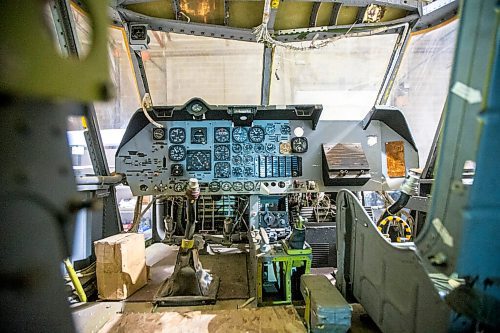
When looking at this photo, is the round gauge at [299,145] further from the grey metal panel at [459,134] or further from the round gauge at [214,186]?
the grey metal panel at [459,134]

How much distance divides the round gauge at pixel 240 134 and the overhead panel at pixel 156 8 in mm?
1499

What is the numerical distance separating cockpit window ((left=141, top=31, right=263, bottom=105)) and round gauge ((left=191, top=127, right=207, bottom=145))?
4.96 feet

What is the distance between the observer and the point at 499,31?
640mm

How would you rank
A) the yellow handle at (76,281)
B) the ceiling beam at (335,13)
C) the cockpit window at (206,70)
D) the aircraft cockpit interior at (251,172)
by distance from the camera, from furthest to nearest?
the cockpit window at (206,70) < the ceiling beam at (335,13) < the yellow handle at (76,281) < the aircraft cockpit interior at (251,172)

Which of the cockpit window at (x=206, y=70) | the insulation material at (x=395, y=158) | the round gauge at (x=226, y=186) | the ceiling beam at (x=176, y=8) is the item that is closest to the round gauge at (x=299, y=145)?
the round gauge at (x=226, y=186)

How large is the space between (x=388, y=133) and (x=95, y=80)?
406cm

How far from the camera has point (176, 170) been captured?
392 cm

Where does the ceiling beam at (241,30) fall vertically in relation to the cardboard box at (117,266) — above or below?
above

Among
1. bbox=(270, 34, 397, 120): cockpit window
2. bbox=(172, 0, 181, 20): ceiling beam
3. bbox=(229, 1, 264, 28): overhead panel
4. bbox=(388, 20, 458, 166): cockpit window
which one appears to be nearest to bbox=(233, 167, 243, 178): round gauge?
bbox=(229, 1, 264, 28): overhead panel

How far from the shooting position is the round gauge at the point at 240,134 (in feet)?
13.1

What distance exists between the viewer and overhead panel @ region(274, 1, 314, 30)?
130 inches

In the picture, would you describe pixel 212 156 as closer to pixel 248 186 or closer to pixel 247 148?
pixel 247 148

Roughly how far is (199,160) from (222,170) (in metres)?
0.33

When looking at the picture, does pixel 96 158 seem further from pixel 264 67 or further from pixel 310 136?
pixel 310 136
